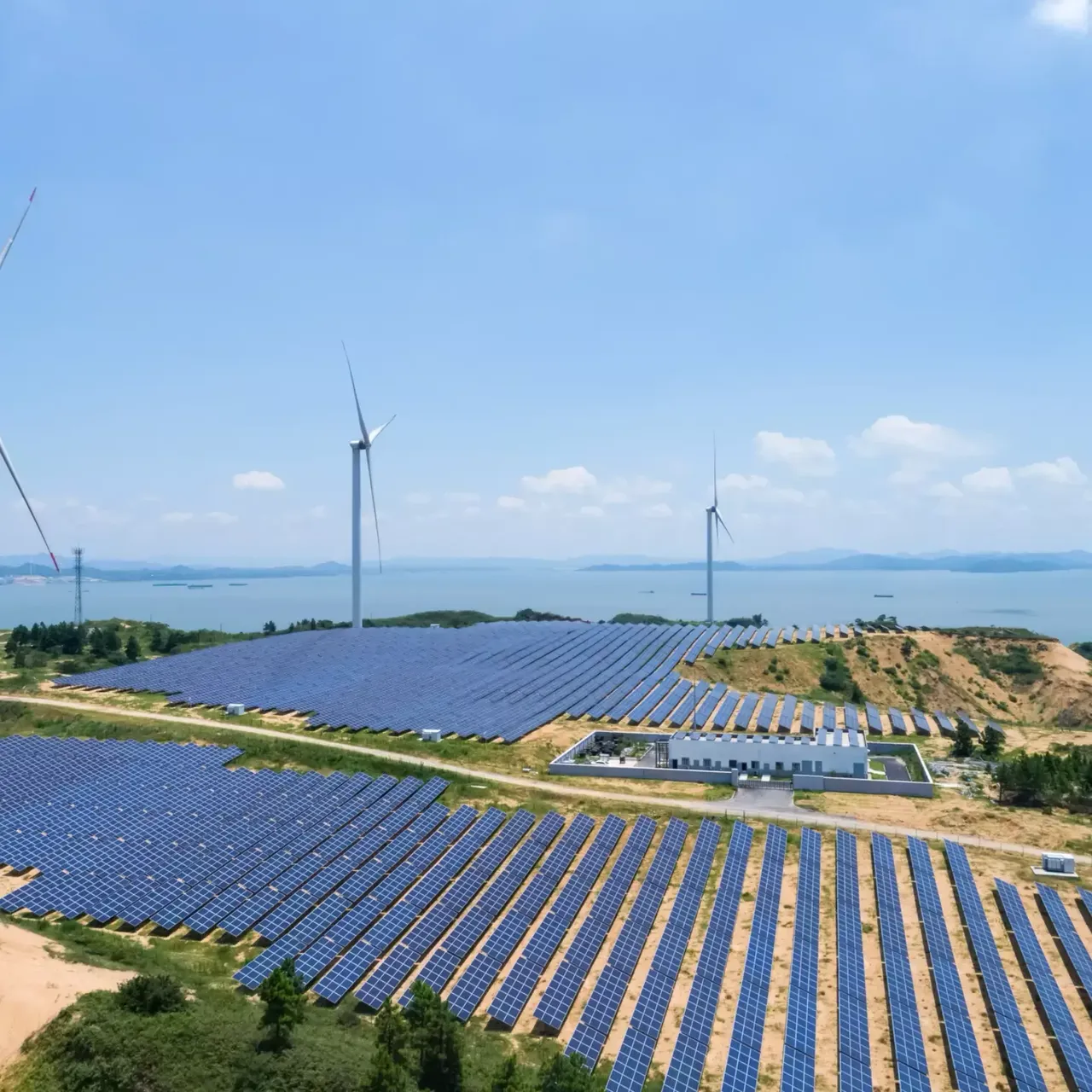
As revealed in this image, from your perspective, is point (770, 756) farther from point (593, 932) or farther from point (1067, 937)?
point (593, 932)

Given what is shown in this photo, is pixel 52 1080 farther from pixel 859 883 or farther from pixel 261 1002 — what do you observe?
pixel 859 883

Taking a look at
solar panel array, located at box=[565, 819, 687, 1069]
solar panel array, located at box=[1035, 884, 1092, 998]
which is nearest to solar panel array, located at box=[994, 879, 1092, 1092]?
solar panel array, located at box=[1035, 884, 1092, 998]

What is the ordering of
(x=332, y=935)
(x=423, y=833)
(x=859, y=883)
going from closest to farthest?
(x=332, y=935) → (x=859, y=883) → (x=423, y=833)

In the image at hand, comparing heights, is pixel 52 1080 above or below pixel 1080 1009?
above

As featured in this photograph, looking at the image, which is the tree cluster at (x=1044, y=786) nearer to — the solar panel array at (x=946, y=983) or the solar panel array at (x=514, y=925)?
the solar panel array at (x=946, y=983)

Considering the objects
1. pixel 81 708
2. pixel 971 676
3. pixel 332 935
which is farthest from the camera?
pixel 971 676

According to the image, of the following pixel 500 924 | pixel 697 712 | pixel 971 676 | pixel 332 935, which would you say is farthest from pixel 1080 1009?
pixel 971 676

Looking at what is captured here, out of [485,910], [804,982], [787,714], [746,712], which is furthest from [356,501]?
[804,982]
